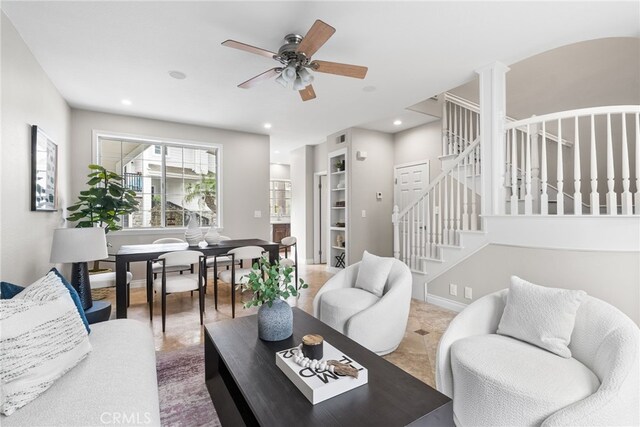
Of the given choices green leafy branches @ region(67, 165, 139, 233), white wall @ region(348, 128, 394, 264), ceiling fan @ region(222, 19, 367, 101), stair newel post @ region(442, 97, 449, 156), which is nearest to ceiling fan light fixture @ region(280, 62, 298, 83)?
ceiling fan @ region(222, 19, 367, 101)

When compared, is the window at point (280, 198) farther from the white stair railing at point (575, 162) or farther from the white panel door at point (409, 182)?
the white stair railing at point (575, 162)

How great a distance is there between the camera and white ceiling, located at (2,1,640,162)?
7.27 ft

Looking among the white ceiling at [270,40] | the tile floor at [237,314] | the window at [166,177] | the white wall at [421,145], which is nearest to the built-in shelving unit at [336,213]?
the white wall at [421,145]

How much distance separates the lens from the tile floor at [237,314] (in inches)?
92.7

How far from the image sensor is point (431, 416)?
1112mm

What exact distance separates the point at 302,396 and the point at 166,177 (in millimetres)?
4733

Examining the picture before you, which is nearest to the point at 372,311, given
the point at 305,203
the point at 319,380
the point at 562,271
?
the point at 319,380

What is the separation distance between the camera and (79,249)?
237 cm

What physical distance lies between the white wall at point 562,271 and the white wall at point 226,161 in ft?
12.1

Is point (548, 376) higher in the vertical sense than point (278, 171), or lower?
lower

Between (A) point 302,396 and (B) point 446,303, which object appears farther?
(B) point 446,303

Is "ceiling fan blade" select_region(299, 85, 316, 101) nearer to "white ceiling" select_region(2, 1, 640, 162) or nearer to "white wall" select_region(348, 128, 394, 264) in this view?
"white ceiling" select_region(2, 1, 640, 162)

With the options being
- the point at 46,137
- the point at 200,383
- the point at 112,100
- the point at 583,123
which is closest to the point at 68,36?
the point at 46,137

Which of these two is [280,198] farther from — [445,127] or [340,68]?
[340,68]
